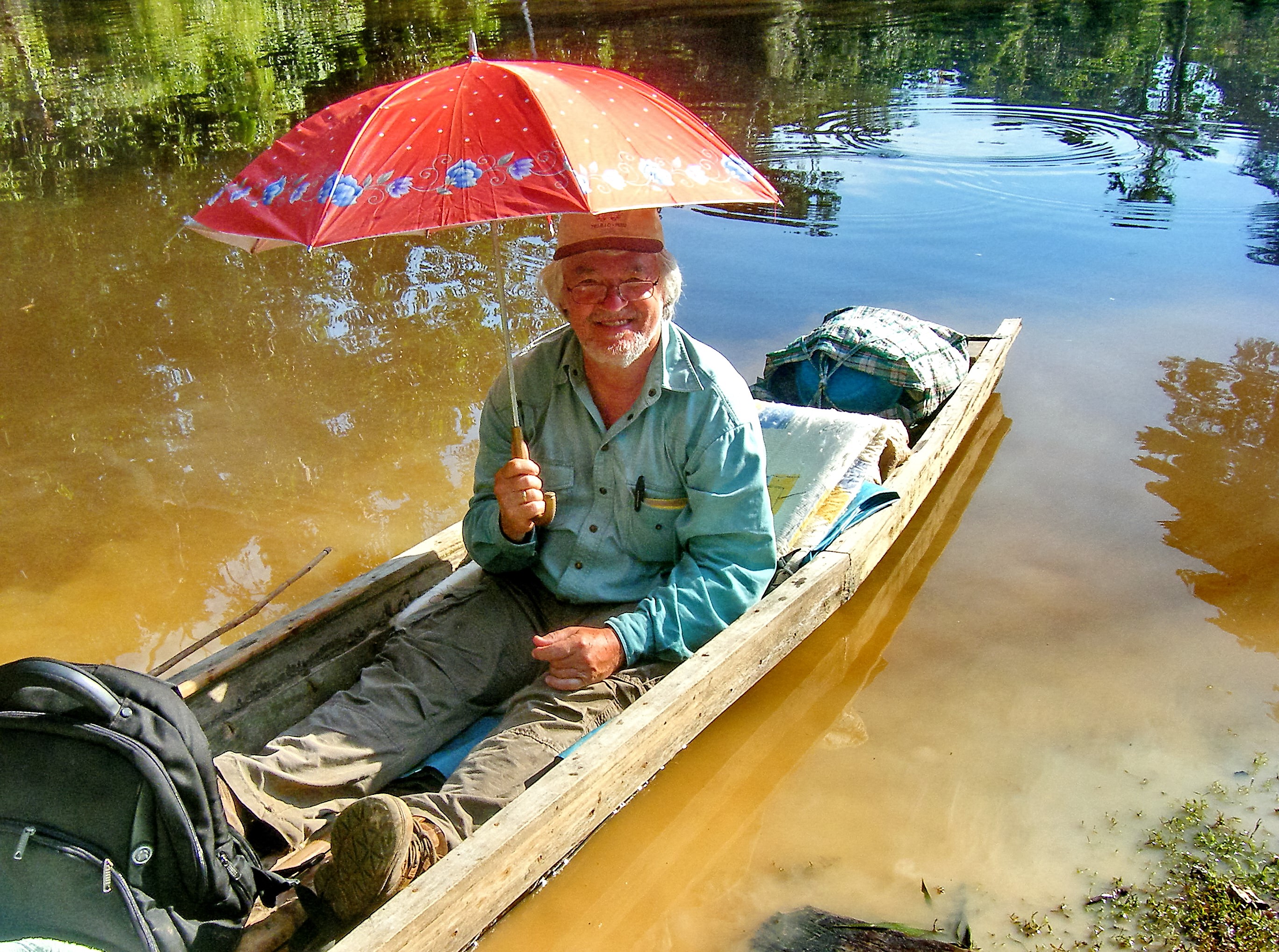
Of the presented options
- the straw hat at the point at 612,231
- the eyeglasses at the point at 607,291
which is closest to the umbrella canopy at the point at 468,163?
the straw hat at the point at 612,231

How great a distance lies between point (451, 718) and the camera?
278 cm

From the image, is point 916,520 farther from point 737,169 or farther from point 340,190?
point 340,190

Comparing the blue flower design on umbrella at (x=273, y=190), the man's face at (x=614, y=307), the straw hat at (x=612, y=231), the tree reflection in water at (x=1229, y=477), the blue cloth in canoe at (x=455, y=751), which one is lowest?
the tree reflection in water at (x=1229, y=477)

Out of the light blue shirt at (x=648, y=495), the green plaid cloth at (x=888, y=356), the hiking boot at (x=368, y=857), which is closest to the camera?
the hiking boot at (x=368, y=857)

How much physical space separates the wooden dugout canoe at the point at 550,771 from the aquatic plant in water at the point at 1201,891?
0.97m

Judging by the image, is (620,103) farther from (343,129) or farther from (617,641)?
A: (617,641)

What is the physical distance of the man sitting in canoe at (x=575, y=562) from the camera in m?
2.54

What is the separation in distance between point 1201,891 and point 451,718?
1.96 m

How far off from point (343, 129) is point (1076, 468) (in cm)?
367

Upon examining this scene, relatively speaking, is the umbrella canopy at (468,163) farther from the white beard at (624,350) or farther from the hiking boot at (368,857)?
the hiking boot at (368,857)

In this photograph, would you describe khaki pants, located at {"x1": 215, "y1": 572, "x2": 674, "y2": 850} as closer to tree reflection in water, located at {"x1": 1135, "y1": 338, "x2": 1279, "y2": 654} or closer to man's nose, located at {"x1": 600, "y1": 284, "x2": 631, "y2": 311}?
man's nose, located at {"x1": 600, "y1": 284, "x2": 631, "y2": 311}

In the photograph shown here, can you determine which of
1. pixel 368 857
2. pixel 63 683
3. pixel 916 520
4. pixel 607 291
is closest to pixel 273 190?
pixel 607 291

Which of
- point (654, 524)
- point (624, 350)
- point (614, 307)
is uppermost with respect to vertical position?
point (614, 307)

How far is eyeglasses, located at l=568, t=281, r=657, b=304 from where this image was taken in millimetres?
2648
